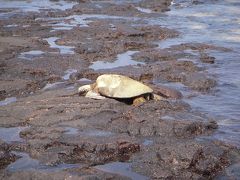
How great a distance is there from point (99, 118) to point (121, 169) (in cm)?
187

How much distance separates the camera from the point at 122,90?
8125 millimetres

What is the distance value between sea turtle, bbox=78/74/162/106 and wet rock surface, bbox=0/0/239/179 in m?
0.18

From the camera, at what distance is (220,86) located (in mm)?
9906

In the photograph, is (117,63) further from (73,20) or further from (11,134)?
(73,20)

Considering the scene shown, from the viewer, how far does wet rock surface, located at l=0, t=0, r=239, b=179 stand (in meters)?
6.00

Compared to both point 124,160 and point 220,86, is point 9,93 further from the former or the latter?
point 220,86

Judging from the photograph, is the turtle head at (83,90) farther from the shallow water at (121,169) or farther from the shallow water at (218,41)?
the shallow water at (121,169)

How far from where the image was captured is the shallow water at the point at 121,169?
18.9 feet

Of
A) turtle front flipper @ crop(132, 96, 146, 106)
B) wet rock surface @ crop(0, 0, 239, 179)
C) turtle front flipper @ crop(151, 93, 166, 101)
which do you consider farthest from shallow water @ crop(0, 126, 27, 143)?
turtle front flipper @ crop(151, 93, 166, 101)

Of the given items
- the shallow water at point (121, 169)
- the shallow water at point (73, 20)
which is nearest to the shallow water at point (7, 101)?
the shallow water at point (121, 169)

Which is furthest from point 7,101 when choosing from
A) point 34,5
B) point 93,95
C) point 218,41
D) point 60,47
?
point 34,5

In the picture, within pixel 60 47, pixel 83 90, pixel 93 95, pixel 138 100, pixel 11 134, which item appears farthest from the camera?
pixel 60 47

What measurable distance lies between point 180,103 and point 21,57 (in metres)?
6.12

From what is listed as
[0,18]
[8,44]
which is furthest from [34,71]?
[0,18]
